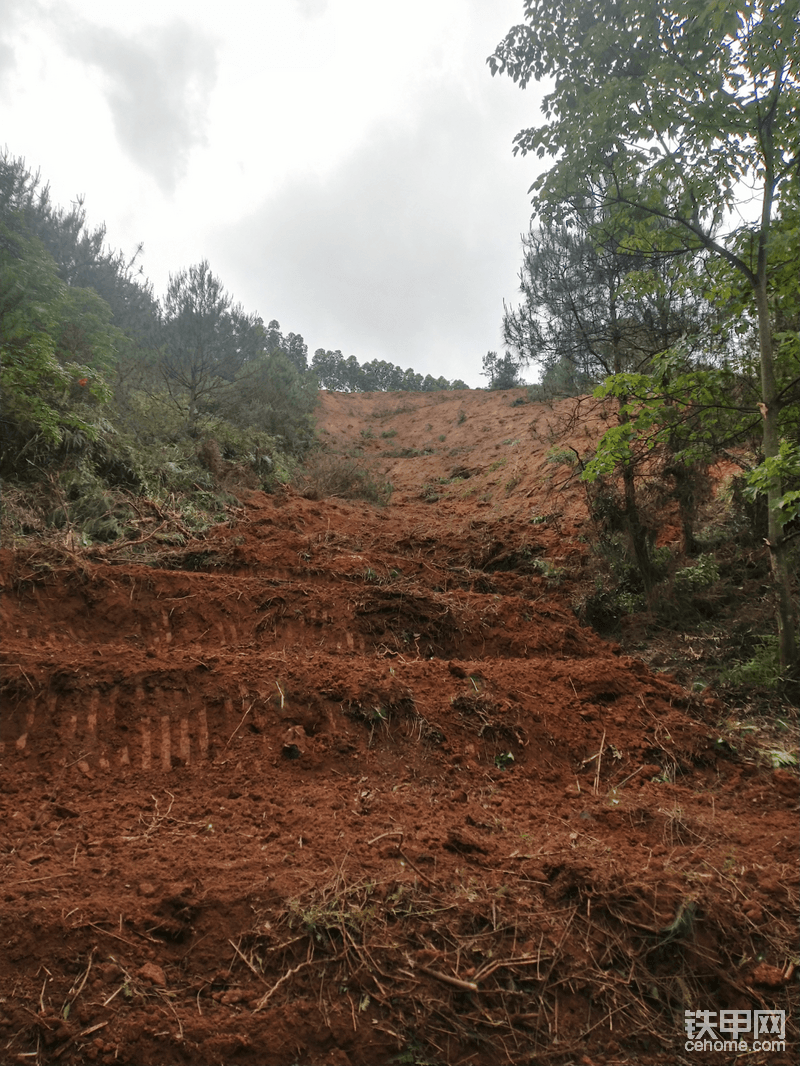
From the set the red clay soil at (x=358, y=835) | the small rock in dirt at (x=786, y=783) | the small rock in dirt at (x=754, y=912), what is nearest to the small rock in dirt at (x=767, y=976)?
the red clay soil at (x=358, y=835)

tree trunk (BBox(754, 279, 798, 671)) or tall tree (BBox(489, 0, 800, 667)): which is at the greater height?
tall tree (BBox(489, 0, 800, 667))

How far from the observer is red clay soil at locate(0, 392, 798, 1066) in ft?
6.06

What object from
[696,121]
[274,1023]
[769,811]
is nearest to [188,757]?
[274,1023]

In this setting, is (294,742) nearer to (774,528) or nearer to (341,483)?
(774,528)

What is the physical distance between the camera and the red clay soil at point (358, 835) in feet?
6.06

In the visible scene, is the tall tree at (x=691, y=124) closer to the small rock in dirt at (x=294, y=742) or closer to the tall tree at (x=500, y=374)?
the small rock in dirt at (x=294, y=742)

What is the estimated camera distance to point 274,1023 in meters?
1.79

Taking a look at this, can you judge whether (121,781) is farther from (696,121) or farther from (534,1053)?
(696,121)

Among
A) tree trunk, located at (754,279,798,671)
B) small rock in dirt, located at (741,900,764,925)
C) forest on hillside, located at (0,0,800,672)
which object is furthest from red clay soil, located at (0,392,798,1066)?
forest on hillside, located at (0,0,800,672)

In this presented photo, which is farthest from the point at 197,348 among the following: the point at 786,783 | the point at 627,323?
the point at 786,783

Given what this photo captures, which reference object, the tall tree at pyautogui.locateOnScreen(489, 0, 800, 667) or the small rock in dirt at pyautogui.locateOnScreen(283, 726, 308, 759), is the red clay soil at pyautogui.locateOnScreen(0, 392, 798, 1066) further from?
the tall tree at pyautogui.locateOnScreen(489, 0, 800, 667)

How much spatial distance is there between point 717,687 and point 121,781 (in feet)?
13.8

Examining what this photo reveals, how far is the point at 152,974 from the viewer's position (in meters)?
1.88

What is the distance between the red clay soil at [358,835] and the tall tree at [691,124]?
6.76 ft
